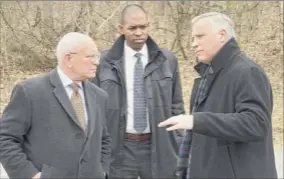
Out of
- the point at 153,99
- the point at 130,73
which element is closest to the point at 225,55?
the point at 153,99

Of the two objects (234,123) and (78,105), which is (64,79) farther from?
(234,123)

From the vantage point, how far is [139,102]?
4.56 meters

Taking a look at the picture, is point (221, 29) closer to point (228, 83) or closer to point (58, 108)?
point (228, 83)

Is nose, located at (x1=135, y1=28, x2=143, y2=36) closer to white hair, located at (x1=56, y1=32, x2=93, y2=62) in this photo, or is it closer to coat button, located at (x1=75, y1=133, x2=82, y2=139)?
white hair, located at (x1=56, y1=32, x2=93, y2=62)

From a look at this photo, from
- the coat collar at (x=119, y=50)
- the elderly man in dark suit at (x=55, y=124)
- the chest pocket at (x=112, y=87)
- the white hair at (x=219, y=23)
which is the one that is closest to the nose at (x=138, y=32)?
the coat collar at (x=119, y=50)

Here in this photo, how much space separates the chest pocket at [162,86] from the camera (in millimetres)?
4578

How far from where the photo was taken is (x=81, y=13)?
994 centimetres

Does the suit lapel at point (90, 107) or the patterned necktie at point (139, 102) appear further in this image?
the patterned necktie at point (139, 102)

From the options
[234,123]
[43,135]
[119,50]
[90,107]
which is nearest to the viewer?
[234,123]

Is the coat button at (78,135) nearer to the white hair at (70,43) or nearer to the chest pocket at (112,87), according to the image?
the white hair at (70,43)

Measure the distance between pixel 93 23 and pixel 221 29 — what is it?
671cm

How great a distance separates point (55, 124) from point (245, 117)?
3.77ft

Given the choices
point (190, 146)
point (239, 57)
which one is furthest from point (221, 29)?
point (190, 146)

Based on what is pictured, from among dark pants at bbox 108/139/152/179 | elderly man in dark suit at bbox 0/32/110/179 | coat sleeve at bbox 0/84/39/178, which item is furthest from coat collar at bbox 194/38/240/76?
dark pants at bbox 108/139/152/179
